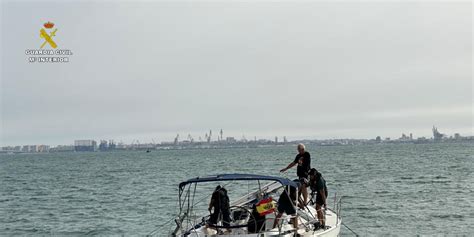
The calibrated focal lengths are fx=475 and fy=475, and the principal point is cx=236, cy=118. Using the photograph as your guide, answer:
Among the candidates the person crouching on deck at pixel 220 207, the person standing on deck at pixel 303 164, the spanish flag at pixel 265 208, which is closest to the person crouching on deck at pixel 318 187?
the person standing on deck at pixel 303 164

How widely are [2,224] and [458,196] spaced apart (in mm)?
27720

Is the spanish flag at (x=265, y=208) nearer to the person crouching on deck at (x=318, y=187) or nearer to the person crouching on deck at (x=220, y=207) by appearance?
the person crouching on deck at (x=220, y=207)

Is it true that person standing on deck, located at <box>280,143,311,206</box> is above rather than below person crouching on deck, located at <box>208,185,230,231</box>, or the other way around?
above

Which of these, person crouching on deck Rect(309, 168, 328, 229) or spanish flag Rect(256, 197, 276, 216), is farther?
person crouching on deck Rect(309, 168, 328, 229)

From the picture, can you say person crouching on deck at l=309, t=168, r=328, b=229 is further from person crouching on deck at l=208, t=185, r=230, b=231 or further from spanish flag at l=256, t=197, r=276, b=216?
person crouching on deck at l=208, t=185, r=230, b=231

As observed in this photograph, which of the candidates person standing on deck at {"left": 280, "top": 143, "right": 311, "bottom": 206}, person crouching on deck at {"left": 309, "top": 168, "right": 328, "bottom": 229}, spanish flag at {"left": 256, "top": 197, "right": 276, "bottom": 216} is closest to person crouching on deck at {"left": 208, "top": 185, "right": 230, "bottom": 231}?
spanish flag at {"left": 256, "top": 197, "right": 276, "bottom": 216}

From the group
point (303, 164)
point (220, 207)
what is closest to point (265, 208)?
point (220, 207)

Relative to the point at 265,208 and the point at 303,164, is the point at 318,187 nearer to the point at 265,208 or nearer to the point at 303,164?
the point at 303,164

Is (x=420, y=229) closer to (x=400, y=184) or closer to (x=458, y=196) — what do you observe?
(x=458, y=196)

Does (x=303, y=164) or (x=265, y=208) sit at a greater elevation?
(x=303, y=164)

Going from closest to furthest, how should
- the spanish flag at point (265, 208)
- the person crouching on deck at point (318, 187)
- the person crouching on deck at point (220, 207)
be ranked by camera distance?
the spanish flag at point (265, 208)
the person crouching on deck at point (220, 207)
the person crouching on deck at point (318, 187)

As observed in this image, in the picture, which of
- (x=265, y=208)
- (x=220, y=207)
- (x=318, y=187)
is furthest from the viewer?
(x=318, y=187)

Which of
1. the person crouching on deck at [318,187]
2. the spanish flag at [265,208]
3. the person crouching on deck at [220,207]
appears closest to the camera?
the spanish flag at [265,208]

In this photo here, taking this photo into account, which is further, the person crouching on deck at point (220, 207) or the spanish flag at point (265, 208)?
the person crouching on deck at point (220, 207)
